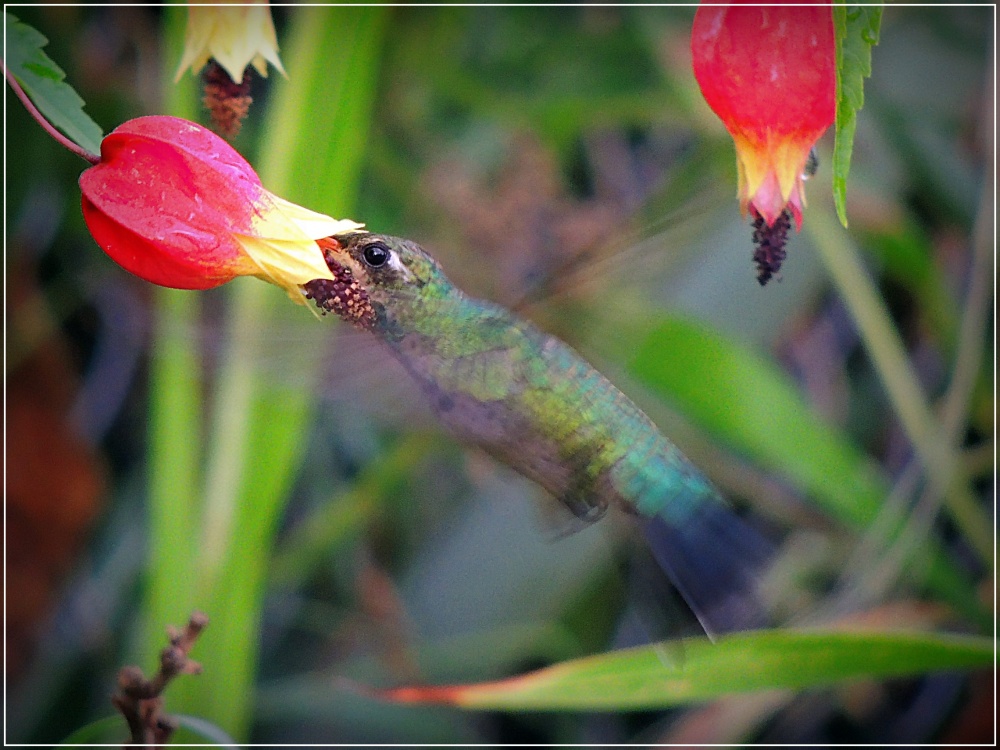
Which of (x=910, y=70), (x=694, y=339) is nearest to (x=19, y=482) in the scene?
(x=694, y=339)

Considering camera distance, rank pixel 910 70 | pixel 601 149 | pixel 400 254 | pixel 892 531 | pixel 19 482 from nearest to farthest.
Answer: pixel 400 254 < pixel 892 531 < pixel 19 482 < pixel 910 70 < pixel 601 149

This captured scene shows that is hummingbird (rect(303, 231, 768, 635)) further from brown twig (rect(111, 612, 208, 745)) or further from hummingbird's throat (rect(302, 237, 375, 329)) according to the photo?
brown twig (rect(111, 612, 208, 745))

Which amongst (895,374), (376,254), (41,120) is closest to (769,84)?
(376,254)

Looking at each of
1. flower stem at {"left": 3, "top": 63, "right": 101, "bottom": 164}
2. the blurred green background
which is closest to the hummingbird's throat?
flower stem at {"left": 3, "top": 63, "right": 101, "bottom": 164}

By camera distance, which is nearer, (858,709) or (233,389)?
(233,389)

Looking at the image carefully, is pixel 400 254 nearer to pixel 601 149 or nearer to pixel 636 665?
pixel 636 665

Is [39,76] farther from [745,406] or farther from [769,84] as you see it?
[745,406]

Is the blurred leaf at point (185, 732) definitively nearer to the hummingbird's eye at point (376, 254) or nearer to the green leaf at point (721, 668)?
the green leaf at point (721, 668)
